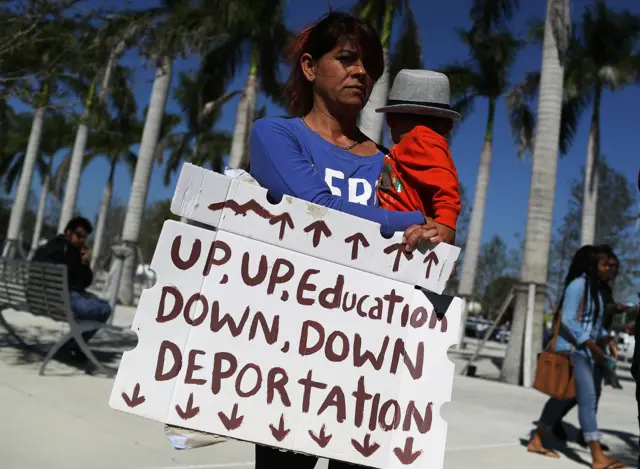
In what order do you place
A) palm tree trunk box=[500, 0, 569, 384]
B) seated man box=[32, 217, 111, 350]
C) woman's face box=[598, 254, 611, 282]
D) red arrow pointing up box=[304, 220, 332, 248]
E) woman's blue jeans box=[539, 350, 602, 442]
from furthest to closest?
palm tree trunk box=[500, 0, 569, 384]
seated man box=[32, 217, 111, 350]
woman's face box=[598, 254, 611, 282]
woman's blue jeans box=[539, 350, 602, 442]
red arrow pointing up box=[304, 220, 332, 248]

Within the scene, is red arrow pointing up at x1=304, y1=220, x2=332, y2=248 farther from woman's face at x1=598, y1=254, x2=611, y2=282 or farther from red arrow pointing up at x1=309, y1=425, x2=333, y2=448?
woman's face at x1=598, y1=254, x2=611, y2=282

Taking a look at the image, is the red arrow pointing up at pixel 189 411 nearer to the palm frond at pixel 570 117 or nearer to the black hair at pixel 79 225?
the black hair at pixel 79 225

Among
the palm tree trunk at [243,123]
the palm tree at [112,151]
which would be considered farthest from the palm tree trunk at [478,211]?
the palm tree at [112,151]

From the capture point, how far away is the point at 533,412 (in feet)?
27.3

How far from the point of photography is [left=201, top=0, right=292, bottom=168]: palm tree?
18203 mm

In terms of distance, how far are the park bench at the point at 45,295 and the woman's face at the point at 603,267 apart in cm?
432

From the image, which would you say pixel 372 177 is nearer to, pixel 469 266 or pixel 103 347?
pixel 103 347

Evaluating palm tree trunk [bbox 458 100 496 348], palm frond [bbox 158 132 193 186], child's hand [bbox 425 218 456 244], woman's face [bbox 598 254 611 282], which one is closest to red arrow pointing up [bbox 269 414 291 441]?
child's hand [bbox 425 218 456 244]

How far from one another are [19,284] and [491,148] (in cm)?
1676

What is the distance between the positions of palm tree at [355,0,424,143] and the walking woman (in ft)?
16.7

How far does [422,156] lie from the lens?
185 cm

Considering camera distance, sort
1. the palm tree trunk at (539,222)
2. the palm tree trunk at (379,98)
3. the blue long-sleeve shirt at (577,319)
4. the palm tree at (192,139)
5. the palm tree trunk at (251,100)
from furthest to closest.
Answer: the palm tree at (192,139) → the palm tree trunk at (251,100) → the palm tree trunk at (539,222) → the palm tree trunk at (379,98) → the blue long-sleeve shirt at (577,319)

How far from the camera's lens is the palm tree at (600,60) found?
67.4 feet

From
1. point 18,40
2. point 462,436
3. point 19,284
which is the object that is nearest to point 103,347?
point 19,284
